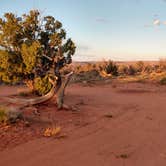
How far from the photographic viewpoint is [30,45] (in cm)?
1631

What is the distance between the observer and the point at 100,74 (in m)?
48.9

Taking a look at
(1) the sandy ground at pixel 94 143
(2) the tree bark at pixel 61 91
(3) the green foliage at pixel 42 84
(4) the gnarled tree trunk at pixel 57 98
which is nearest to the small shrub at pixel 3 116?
(1) the sandy ground at pixel 94 143

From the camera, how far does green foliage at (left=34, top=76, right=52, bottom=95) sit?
17183 millimetres

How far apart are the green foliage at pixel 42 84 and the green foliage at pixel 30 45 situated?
0.68 feet

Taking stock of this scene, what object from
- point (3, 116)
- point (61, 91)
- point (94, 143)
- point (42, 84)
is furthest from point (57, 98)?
point (94, 143)

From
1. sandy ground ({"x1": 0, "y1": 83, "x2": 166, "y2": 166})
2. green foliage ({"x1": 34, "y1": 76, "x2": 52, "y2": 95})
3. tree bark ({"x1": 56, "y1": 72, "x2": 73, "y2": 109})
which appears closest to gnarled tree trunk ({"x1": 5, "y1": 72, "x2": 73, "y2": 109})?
tree bark ({"x1": 56, "y1": 72, "x2": 73, "y2": 109})

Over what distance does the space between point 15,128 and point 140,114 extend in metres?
7.32

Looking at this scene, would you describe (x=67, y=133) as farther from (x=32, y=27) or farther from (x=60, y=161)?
(x=32, y=27)

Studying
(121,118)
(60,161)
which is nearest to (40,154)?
(60,161)

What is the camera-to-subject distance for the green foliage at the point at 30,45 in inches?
649

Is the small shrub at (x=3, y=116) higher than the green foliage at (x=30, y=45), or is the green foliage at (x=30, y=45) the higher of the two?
the green foliage at (x=30, y=45)

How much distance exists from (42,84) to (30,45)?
93.2 inches

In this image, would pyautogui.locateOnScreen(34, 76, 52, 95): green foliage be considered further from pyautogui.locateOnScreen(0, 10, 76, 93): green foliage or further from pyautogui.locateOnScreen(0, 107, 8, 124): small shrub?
pyautogui.locateOnScreen(0, 107, 8, 124): small shrub

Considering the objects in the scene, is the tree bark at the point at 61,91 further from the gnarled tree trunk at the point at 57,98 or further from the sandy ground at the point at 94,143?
the sandy ground at the point at 94,143
